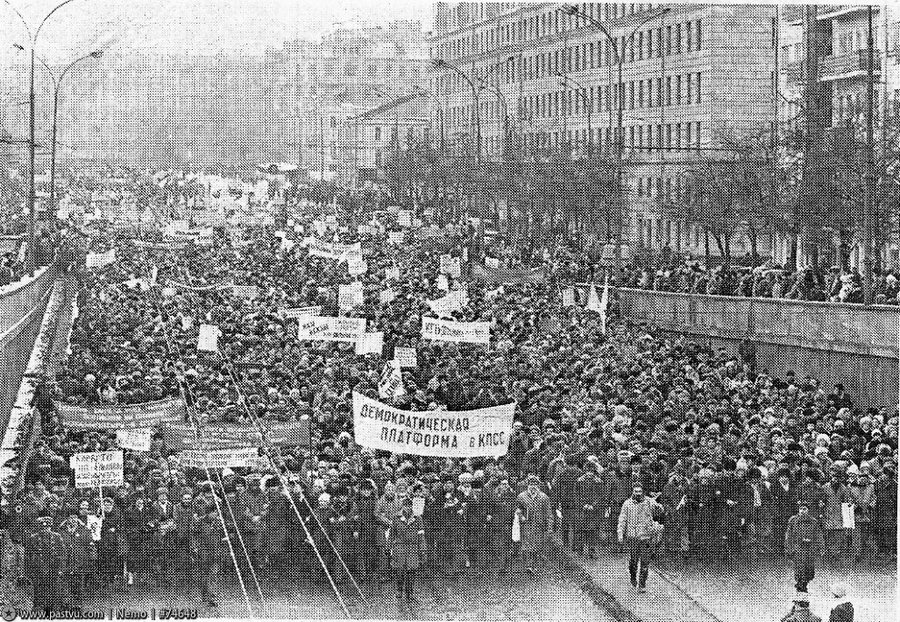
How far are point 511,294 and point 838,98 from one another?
31.1 metres

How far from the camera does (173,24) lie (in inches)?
3255

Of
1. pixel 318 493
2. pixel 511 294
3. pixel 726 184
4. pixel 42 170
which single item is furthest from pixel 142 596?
pixel 42 170

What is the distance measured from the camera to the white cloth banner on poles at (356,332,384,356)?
1309 inches

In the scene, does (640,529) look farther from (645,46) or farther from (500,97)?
(645,46)

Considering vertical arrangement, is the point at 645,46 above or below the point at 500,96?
above

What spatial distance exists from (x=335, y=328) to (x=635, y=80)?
51.5 meters

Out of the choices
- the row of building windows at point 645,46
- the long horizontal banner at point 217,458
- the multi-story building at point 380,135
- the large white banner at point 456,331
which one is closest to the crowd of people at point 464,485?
the long horizontal banner at point 217,458

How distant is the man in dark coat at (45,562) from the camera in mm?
20469

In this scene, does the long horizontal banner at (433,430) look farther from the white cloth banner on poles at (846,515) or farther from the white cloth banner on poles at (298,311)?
the white cloth banner on poles at (298,311)

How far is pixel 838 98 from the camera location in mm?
71750

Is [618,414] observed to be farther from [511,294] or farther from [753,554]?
[511,294]

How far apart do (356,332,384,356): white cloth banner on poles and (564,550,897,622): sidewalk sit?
1065 cm

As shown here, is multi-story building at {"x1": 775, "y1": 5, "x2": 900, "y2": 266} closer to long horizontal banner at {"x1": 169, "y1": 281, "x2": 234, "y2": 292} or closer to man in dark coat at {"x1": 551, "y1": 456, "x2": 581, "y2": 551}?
long horizontal banner at {"x1": 169, "y1": 281, "x2": 234, "y2": 292}

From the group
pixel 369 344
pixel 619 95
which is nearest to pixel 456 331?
pixel 369 344
